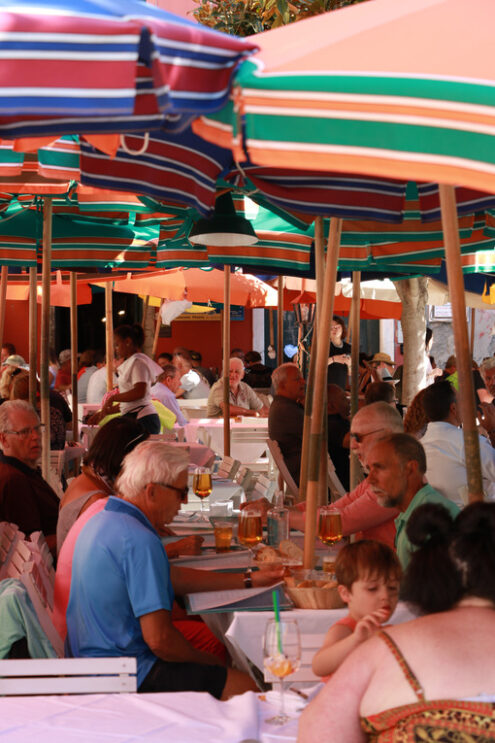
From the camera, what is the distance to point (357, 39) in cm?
243

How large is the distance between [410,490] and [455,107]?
217 cm

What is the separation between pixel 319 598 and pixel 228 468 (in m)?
4.01

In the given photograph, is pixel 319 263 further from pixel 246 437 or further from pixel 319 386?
pixel 246 437

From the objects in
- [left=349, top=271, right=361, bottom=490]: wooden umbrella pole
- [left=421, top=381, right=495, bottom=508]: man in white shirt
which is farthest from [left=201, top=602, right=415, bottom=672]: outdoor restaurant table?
[left=349, top=271, right=361, bottom=490]: wooden umbrella pole

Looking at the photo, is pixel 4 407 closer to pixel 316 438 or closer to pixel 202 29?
pixel 316 438

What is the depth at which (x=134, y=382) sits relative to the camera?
9562 mm

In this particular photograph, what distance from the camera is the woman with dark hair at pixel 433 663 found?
1895 mm

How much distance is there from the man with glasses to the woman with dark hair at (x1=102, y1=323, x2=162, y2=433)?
3.52m

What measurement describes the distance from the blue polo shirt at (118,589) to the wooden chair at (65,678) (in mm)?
412

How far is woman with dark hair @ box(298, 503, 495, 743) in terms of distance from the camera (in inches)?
74.6

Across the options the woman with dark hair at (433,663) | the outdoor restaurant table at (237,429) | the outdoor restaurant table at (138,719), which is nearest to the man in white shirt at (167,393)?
the outdoor restaurant table at (237,429)

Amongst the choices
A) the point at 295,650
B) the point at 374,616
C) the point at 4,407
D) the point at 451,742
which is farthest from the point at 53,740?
the point at 4,407

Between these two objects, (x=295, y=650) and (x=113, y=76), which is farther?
(x=295, y=650)

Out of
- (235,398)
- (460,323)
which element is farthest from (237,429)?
(460,323)
